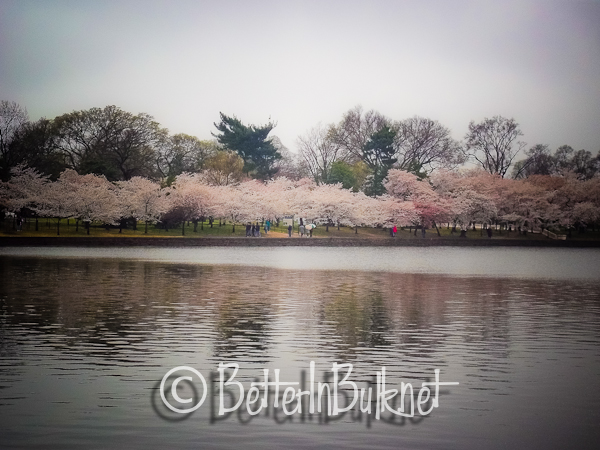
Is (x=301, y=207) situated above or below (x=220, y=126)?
below

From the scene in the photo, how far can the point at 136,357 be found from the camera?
423 inches

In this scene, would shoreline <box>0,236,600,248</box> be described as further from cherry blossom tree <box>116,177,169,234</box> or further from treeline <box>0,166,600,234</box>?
cherry blossom tree <box>116,177,169,234</box>

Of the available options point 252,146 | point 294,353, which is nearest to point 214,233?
point 252,146

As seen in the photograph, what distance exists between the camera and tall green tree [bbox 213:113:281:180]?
273 ft

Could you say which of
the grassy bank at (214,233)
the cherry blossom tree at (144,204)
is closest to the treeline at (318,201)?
the cherry blossom tree at (144,204)

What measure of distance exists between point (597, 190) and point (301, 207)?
2897 centimetres

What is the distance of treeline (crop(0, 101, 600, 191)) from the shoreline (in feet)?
55.3

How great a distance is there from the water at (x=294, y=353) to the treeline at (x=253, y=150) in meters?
49.0

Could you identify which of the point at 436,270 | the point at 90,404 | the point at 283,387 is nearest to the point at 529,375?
the point at 283,387

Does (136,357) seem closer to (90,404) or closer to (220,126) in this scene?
(90,404)

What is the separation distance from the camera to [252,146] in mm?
83500

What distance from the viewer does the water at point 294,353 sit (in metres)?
7.25

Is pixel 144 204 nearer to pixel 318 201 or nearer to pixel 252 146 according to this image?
pixel 318 201

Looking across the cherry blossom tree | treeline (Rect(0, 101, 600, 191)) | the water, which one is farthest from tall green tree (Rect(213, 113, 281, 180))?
the water
